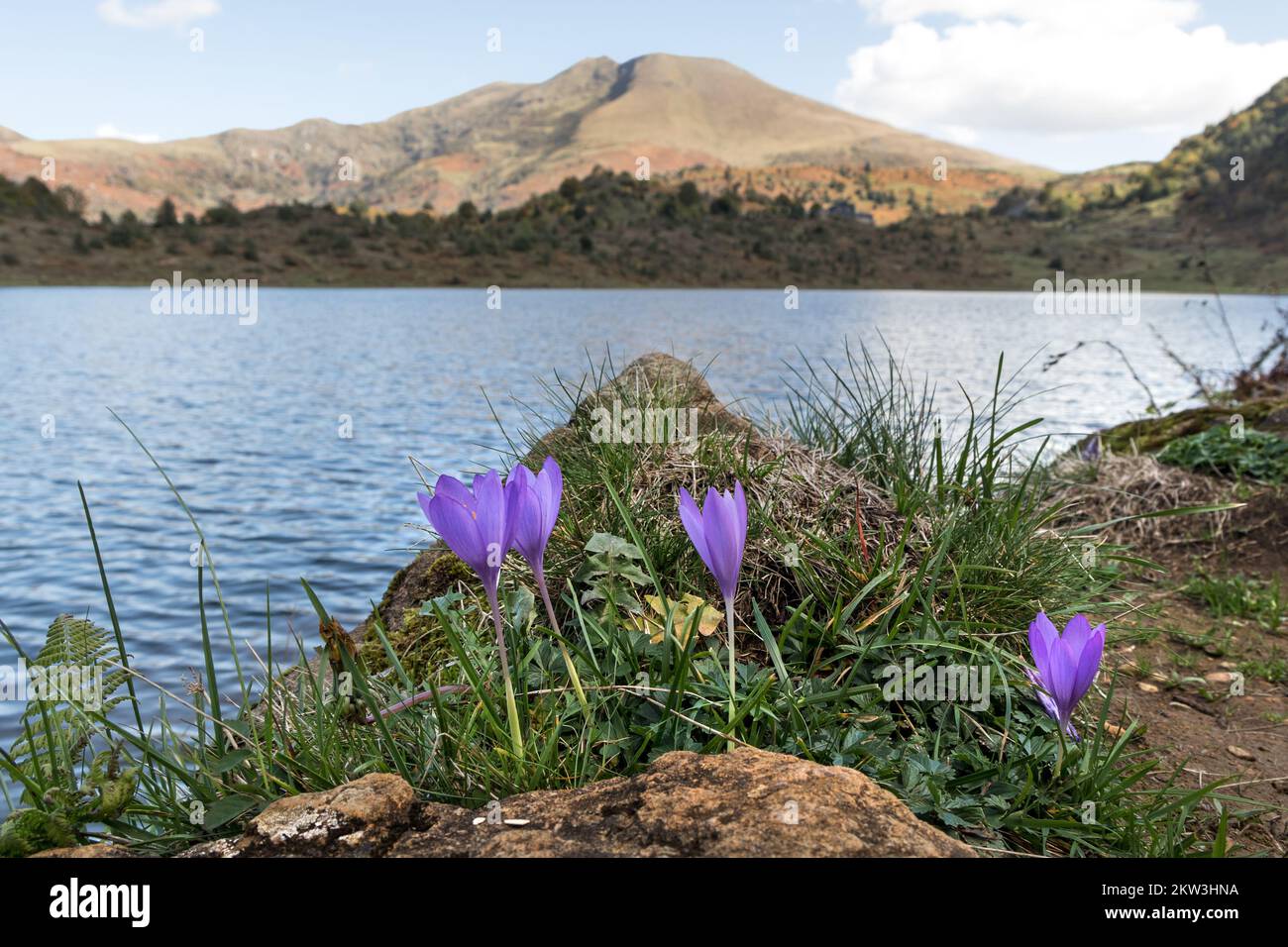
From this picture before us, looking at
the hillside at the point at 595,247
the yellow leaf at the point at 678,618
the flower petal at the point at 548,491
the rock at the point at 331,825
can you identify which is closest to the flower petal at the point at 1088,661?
the yellow leaf at the point at 678,618

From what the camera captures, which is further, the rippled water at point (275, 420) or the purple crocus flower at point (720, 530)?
the rippled water at point (275, 420)

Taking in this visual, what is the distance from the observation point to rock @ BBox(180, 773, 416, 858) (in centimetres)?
145

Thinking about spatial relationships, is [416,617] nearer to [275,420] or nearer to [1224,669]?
[1224,669]

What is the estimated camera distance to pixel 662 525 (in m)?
2.72

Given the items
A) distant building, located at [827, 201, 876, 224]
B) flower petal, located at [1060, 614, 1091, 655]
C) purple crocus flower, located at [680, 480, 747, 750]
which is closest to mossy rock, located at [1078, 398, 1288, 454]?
flower petal, located at [1060, 614, 1091, 655]

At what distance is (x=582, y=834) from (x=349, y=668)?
0.75 meters

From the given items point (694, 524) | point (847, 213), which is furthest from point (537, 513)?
point (847, 213)

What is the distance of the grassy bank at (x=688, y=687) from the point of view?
6.00 feet

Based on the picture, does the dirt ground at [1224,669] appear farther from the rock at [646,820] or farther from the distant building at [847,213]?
the distant building at [847,213]

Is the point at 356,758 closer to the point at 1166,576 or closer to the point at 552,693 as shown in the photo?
the point at 552,693

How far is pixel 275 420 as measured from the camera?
49.1ft

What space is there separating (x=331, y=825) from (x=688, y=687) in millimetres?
830

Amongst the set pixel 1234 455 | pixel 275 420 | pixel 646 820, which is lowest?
pixel 646 820

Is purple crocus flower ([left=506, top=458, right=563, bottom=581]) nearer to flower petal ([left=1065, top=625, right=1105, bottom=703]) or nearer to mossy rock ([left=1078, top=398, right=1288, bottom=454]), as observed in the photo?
flower petal ([left=1065, top=625, right=1105, bottom=703])
